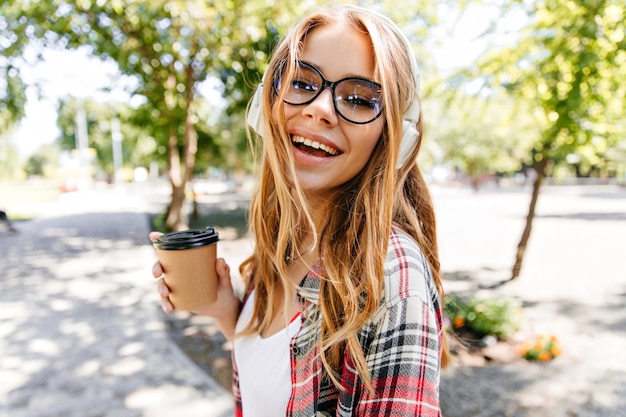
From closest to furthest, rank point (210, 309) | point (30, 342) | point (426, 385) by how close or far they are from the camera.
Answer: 1. point (426, 385)
2. point (210, 309)
3. point (30, 342)

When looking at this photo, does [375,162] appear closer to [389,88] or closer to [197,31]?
[389,88]

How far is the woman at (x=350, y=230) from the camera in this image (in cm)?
91

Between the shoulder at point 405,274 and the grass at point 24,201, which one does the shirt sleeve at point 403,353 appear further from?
the grass at point 24,201

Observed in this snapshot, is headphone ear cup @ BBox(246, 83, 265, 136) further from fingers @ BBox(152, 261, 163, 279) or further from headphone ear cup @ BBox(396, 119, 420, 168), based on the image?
fingers @ BBox(152, 261, 163, 279)

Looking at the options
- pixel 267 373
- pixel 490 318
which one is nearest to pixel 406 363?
pixel 267 373

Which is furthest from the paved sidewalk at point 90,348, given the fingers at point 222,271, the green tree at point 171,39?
the green tree at point 171,39

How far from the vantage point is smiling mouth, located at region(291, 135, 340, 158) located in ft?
3.63

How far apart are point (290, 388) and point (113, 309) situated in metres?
5.29

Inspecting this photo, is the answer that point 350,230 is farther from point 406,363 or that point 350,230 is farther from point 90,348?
point 90,348

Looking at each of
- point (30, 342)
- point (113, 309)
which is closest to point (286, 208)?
point (30, 342)

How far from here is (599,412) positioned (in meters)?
3.18

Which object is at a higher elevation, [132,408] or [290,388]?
[290,388]

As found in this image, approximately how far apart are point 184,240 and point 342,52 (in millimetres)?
757

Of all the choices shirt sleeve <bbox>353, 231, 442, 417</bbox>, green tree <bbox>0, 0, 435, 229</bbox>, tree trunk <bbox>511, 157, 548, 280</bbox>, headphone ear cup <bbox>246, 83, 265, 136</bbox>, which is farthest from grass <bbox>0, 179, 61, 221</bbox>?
tree trunk <bbox>511, 157, 548, 280</bbox>
